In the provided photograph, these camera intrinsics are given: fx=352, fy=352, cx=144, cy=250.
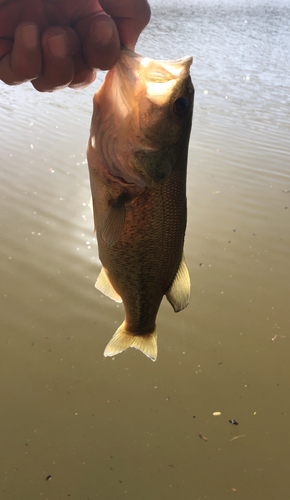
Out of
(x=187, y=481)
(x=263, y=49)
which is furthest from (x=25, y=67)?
(x=263, y=49)

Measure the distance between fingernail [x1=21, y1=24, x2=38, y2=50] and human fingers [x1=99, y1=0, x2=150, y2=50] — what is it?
0.26 m

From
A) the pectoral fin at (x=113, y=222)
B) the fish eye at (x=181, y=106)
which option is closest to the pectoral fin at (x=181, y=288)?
the pectoral fin at (x=113, y=222)

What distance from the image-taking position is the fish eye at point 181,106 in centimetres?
140

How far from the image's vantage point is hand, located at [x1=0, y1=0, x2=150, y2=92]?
47.6 inches

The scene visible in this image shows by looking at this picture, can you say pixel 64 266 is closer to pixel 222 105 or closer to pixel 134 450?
pixel 134 450

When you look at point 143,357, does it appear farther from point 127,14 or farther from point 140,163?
point 127,14

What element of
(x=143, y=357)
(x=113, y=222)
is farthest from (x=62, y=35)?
(x=143, y=357)

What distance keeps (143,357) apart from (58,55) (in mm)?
2138

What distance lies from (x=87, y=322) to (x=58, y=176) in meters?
2.56

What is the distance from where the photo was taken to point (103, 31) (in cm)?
121

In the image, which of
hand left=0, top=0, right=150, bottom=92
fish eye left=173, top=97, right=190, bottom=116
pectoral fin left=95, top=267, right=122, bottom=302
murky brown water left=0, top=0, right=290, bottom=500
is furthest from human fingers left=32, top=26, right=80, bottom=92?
murky brown water left=0, top=0, right=290, bottom=500

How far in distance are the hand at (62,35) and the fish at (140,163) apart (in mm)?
96

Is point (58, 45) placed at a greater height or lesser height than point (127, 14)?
lesser

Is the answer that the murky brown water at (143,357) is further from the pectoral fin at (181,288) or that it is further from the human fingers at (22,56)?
the human fingers at (22,56)
